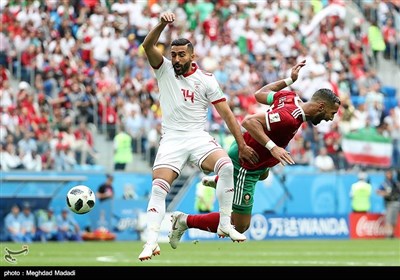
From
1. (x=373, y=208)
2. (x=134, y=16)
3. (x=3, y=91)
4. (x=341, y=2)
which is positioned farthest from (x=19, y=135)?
(x=341, y=2)

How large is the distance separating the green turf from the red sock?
2.91 metres

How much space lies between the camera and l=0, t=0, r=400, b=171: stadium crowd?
2947 centimetres

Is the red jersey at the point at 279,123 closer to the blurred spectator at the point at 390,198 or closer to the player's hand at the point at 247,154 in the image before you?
the player's hand at the point at 247,154

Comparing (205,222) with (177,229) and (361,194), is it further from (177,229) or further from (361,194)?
(361,194)

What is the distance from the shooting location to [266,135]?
15.0 metres

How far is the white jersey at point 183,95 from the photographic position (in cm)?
1506

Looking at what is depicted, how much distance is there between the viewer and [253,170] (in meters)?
15.6

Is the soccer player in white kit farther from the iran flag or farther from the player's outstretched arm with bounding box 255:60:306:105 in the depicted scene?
the iran flag

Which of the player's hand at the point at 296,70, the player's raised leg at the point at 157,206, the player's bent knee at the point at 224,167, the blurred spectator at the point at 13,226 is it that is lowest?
the blurred spectator at the point at 13,226

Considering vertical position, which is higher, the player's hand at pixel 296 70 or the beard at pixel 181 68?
the player's hand at pixel 296 70

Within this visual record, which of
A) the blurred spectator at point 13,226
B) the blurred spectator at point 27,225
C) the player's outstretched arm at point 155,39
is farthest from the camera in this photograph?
the blurred spectator at point 27,225

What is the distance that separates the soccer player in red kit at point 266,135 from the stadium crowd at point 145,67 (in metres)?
13.3

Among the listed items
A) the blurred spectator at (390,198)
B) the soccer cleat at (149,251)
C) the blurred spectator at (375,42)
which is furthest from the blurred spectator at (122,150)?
the soccer cleat at (149,251)

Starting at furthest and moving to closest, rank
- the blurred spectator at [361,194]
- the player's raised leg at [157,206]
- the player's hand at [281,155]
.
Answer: the blurred spectator at [361,194] → the player's raised leg at [157,206] → the player's hand at [281,155]
